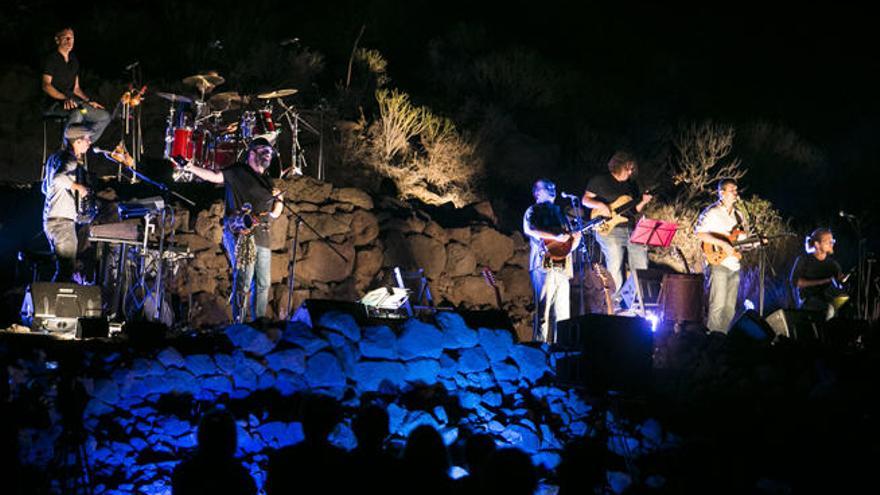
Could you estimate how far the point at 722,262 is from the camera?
34.0 ft

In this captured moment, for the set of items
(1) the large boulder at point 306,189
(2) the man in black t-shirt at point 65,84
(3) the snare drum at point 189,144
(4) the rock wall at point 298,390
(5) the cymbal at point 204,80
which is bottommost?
(4) the rock wall at point 298,390

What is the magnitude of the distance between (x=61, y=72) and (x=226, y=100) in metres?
3.14

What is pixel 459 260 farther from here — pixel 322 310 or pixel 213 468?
pixel 213 468

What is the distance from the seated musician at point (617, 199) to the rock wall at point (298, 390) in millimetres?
2804

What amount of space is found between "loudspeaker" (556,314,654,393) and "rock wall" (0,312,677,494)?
1.69ft

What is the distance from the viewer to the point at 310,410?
4734 mm

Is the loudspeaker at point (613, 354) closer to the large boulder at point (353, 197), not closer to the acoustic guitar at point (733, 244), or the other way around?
the acoustic guitar at point (733, 244)

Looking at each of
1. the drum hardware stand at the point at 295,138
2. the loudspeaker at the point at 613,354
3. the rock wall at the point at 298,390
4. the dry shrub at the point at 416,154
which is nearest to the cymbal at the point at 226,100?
the drum hardware stand at the point at 295,138

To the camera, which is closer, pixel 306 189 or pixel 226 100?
pixel 306 189

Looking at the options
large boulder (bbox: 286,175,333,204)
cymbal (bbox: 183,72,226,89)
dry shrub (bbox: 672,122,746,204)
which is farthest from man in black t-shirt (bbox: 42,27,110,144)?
dry shrub (bbox: 672,122,746,204)

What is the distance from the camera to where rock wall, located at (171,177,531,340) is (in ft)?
37.3

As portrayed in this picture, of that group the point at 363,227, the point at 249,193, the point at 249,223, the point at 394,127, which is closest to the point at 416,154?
the point at 394,127

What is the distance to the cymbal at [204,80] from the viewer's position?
526 inches

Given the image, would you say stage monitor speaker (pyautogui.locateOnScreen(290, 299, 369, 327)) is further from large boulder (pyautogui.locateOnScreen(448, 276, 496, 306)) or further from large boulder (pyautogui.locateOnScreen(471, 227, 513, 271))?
large boulder (pyautogui.locateOnScreen(471, 227, 513, 271))
